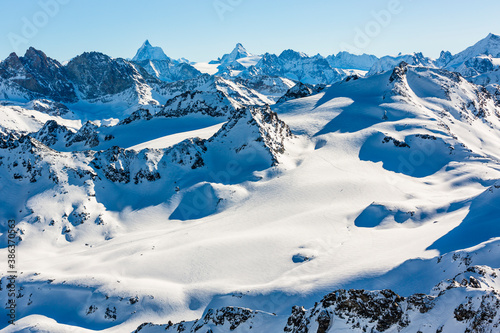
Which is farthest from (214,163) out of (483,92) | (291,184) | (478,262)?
(483,92)

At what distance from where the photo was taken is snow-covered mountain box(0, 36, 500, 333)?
25375 mm

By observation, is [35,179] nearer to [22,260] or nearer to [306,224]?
[22,260]

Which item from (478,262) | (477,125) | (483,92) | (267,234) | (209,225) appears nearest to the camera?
(478,262)

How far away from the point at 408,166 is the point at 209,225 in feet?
159

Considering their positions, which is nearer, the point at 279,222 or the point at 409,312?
the point at 409,312

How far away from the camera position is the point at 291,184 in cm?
6362

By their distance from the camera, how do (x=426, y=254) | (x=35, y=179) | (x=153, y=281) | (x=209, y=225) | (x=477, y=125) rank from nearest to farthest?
(x=426, y=254) < (x=153, y=281) < (x=209, y=225) < (x=35, y=179) < (x=477, y=125)

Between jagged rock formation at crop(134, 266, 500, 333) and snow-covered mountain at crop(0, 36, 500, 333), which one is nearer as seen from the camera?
jagged rock formation at crop(134, 266, 500, 333)

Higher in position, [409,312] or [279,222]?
[409,312]

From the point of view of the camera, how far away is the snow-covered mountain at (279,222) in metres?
25.4

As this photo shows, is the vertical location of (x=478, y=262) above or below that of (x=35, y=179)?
below

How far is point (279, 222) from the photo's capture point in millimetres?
52062

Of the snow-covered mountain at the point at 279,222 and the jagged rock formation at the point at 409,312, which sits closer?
the jagged rock formation at the point at 409,312

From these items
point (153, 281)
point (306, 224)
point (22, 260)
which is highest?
point (22, 260)
